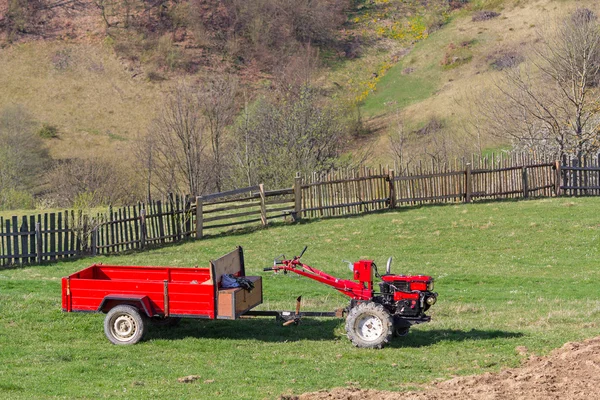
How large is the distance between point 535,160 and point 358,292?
20.8 m

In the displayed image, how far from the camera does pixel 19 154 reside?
164 feet

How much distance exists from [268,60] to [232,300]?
238 feet

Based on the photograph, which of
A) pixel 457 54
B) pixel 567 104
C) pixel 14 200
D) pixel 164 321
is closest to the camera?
pixel 164 321

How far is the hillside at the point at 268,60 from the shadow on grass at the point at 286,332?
38914mm

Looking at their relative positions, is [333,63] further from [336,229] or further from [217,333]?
[217,333]

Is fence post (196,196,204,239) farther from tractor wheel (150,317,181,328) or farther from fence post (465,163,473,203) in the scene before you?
tractor wheel (150,317,181,328)

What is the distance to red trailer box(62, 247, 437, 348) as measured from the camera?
36.7 feet

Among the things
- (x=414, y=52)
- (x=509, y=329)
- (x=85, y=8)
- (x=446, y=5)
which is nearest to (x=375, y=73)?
(x=414, y=52)

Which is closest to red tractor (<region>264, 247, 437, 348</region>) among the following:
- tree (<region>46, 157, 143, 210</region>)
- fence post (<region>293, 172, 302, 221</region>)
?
fence post (<region>293, 172, 302, 221</region>)

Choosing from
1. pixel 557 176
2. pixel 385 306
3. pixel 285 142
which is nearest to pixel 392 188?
pixel 557 176

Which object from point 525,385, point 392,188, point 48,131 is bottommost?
point 525,385

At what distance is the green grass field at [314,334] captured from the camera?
9.70 metres

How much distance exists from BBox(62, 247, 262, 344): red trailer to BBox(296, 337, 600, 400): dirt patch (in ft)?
9.80

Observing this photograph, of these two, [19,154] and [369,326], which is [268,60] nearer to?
[19,154]
